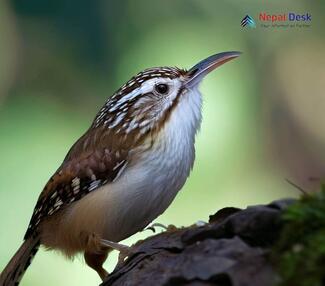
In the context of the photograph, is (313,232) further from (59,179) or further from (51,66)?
(51,66)

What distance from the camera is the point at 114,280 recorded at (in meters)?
2.26

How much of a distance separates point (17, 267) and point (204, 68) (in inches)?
49.6

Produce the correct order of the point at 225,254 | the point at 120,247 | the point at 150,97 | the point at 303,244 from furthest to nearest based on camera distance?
1. the point at 150,97
2. the point at 120,247
3. the point at 225,254
4. the point at 303,244

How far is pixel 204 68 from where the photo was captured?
132 inches

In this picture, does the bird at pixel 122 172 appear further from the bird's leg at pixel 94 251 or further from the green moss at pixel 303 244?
the green moss at pixel 303 244

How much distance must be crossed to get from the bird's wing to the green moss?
4.74 ft

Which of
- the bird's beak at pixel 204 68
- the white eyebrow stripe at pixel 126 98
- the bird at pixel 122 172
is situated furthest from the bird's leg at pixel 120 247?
the bird's beak at pixel 204 68

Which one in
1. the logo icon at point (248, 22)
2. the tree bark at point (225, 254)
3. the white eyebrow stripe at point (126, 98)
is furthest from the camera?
the logo icon at point (248, 22)

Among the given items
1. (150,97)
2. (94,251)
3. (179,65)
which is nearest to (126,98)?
(150,97)

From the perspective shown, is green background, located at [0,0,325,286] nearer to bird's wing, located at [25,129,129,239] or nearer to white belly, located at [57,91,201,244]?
bird's wing, located at [25,129,129,239]

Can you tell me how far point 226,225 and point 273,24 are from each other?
4.24 meters

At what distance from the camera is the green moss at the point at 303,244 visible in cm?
149

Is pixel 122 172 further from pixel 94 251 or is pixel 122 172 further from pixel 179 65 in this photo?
pixel 179 65

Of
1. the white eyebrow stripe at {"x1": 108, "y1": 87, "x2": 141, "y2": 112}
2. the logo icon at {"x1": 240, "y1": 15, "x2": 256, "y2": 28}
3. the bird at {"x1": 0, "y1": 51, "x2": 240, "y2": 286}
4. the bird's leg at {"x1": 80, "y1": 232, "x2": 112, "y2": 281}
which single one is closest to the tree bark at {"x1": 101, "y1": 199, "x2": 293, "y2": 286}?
the bird at {"x1": 0, "y1": 51, "x2": 240, "y2": 286}
